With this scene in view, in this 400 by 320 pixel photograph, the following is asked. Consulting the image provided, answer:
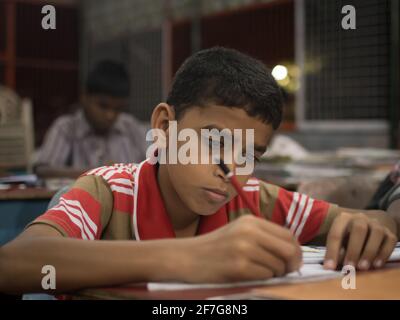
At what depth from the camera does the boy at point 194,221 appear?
619 millimetres

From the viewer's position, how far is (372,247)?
2.54ft

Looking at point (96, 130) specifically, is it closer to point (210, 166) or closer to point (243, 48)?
point (243, 48)

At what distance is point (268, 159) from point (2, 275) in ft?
6.99

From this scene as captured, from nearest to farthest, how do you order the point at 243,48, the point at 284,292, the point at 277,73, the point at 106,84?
the point at 284,292, the point at 277,73, the point at 243,48, the point at 106,84

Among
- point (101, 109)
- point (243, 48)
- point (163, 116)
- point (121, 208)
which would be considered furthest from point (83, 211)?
point (101, 109)

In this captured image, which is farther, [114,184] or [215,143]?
[114,184]

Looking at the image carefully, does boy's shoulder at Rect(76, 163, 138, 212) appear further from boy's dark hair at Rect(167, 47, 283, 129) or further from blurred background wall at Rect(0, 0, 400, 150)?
blurred background wall at Rect(0, 0, 400, 150)

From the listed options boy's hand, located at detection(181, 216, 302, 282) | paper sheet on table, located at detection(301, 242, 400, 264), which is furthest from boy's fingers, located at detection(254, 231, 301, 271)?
paper sheet on table, located at detection(301, 242, 400, 264)

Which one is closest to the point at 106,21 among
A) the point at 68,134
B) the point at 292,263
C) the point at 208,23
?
the point at 208,23

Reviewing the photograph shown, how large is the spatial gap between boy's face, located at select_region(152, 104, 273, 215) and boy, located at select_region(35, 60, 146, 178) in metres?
2.04

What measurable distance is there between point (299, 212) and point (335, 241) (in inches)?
12.1

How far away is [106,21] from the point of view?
607 cm

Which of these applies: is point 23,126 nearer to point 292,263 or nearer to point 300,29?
point 300,29

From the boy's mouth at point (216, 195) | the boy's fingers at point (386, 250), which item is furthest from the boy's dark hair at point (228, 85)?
the boy's fingers at point (386, 250)
